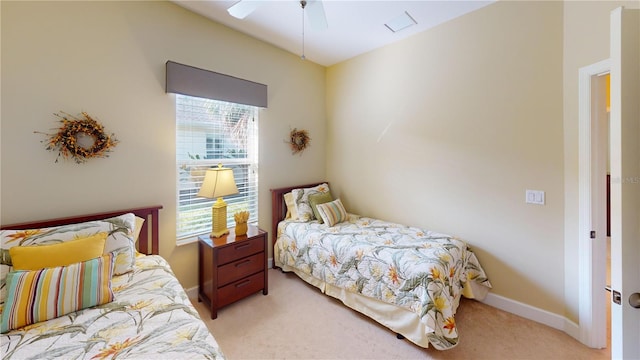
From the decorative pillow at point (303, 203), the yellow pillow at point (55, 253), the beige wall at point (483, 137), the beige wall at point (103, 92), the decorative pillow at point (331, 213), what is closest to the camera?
the yellow pillow at point (55, 253)

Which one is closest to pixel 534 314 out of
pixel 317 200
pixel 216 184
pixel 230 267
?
pixel 317 200

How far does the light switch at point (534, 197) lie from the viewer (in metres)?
2.14

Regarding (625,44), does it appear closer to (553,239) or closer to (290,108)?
(553,239)

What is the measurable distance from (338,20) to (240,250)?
2469mm

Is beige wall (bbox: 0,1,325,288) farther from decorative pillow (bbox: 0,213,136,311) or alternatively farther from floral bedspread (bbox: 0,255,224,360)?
floral bedspread (bbox: 0,255,224,360)

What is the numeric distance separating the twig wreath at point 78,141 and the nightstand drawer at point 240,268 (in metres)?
1.33

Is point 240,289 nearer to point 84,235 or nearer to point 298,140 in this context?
point 84,235

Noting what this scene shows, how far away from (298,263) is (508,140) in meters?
2.39

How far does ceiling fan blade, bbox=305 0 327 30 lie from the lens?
175 centimetres

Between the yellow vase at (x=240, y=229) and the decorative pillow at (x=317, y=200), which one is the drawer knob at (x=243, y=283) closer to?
the yellow vase at (x=240, y=229)

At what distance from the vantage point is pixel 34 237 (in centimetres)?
155

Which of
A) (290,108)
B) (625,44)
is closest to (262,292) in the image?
(290,108)

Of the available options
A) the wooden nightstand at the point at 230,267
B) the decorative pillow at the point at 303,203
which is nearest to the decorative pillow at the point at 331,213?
the decorative pillow at the point at 303,203

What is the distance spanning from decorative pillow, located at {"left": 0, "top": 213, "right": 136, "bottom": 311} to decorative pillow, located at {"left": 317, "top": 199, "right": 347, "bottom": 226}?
180 centimetres
